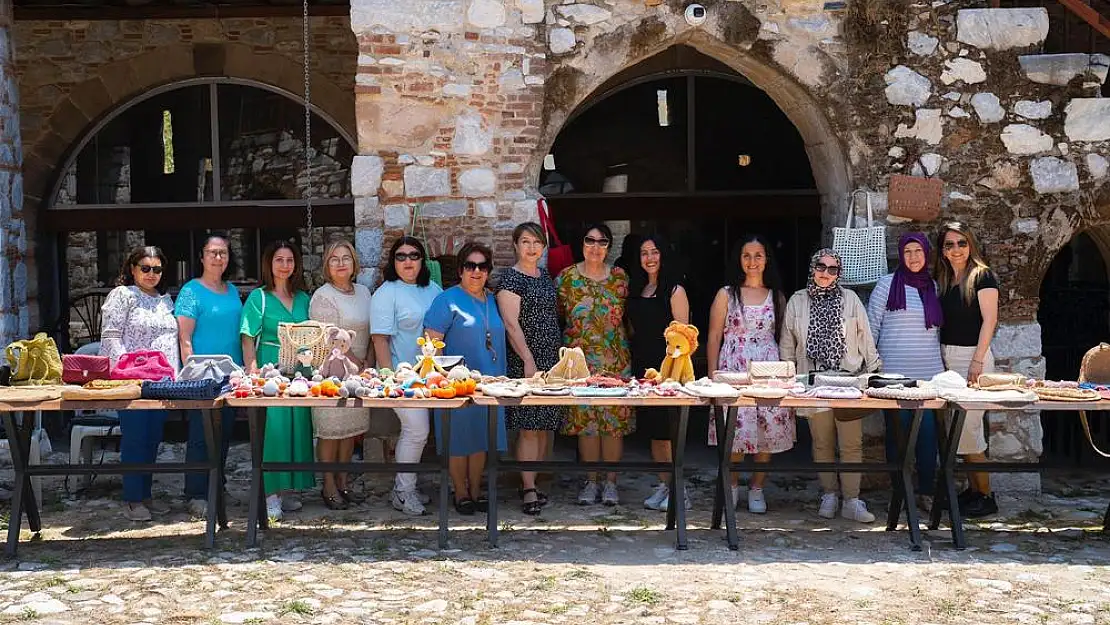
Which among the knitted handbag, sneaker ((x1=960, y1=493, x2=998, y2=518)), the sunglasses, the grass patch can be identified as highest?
the sunglasses

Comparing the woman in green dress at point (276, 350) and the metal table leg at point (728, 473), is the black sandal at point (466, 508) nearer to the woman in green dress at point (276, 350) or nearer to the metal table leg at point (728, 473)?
the woman in green dress at point (276, 350)

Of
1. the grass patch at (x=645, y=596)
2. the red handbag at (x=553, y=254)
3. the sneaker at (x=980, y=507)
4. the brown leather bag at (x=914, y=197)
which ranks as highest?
the brown leather bag at (x=914, y=197)

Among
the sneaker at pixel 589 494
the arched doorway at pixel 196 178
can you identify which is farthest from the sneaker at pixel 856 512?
the arched doorway at pixel 196 178

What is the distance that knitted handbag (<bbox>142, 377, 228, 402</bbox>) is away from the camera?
224 inches

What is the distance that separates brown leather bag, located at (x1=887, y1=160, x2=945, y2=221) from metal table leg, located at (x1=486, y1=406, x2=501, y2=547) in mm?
2849

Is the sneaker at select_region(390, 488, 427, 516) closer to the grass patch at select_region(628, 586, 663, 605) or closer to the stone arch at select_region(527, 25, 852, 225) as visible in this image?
the grass patch at select_region(628, 586, 663, 605)

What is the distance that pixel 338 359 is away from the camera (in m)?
6.05

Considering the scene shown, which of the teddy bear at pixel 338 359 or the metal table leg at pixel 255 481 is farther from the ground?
the teddy bear at pixel 338 359

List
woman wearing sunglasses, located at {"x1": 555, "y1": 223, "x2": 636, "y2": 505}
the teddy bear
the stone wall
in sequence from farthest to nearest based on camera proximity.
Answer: the stone wall
woman wearing sunglasses, located at {"x1": 555, "y1": 223, "x2": 636, "y2": 505}
the teddy bear

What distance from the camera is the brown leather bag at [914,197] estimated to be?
7.26m

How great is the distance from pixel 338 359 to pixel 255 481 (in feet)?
2.32

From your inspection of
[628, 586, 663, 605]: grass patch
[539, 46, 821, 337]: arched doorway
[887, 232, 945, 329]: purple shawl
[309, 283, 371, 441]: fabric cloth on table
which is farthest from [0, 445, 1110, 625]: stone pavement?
[539, 46, 821, 337]: arched doorway

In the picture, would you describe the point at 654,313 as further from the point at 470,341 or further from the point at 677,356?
the point at 470,341

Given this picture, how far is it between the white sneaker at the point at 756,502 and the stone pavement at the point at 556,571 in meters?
0.07
